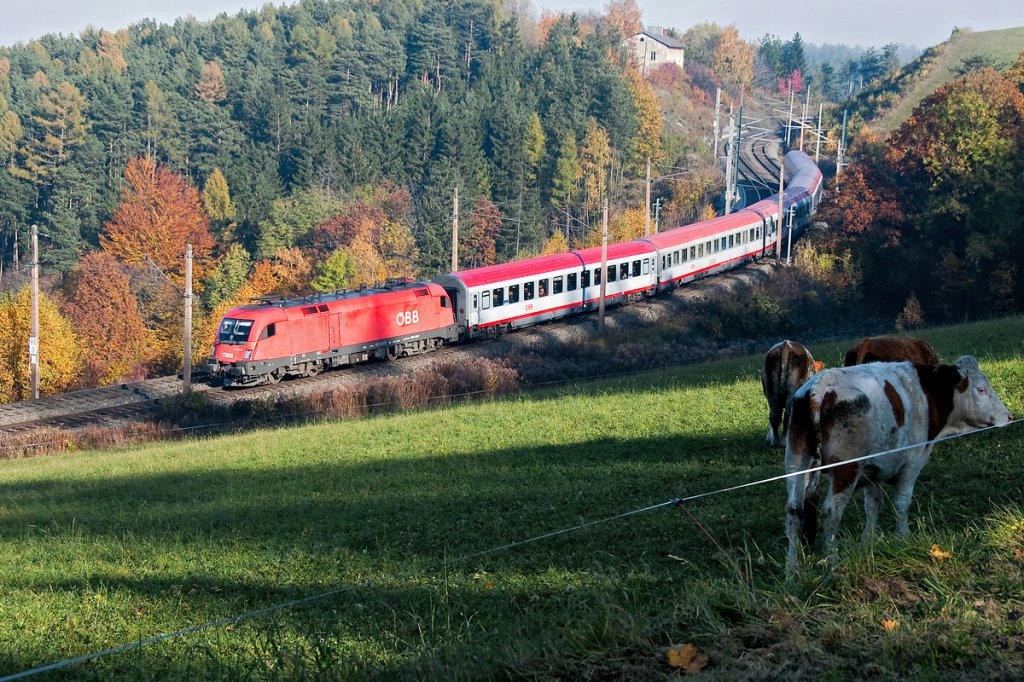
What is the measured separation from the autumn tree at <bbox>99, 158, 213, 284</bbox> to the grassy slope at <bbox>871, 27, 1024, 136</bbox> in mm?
73528

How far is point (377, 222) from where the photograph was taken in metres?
87.8

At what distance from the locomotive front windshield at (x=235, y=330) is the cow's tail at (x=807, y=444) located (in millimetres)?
28033

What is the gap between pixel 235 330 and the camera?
34.2 meters

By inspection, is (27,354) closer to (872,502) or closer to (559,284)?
(559,284)

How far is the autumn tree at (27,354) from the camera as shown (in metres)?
51.7

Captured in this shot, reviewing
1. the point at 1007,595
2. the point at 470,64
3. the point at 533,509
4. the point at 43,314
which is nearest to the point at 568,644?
the point at 1007,595

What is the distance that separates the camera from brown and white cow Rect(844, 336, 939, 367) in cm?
1270

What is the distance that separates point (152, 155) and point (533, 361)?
8995cm

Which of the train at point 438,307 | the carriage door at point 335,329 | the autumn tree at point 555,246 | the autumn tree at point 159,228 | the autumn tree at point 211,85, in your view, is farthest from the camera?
the autumn tree at point 211,85

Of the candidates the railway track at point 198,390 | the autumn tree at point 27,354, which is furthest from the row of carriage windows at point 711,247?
the autumn tree at point 27,354

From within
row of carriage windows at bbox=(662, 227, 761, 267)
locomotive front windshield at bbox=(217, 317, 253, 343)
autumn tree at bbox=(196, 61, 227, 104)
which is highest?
autumn tree at bbox=(196, 61, 227, 104)

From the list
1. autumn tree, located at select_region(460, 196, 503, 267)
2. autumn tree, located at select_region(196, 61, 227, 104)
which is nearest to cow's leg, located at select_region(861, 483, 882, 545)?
autumn tree, located at select_region(460, 196, 503, 267)

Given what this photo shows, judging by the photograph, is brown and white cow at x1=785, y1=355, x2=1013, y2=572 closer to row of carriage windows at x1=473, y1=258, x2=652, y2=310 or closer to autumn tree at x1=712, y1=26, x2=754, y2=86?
row of carriage windows at x1=473, y1=258, x2=652, y2=310

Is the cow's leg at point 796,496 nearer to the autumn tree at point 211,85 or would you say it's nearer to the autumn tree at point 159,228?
the autumn tree at point 159,228
